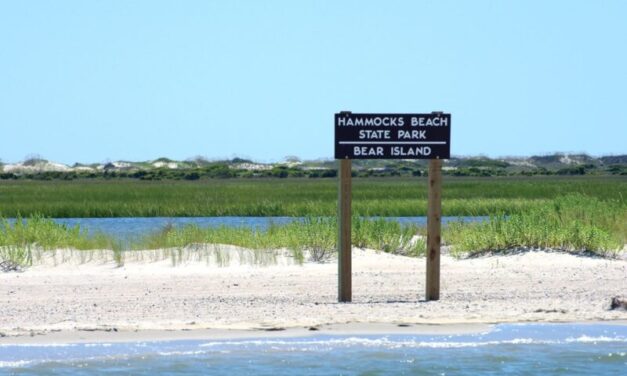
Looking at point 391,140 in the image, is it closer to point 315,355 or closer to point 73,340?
point 315,355

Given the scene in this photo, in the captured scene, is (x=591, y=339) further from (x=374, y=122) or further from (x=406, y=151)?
(x=374, y=122)

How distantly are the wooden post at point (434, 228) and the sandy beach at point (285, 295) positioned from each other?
14.6 inches

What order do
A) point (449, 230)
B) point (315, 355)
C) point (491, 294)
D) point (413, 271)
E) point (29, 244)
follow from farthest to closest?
point (449, 230) → point (29, 244) → point (413, 271) → point (491, 294) → point (315, 355)

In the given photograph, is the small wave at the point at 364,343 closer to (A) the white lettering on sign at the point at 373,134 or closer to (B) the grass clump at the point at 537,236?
(A) the white lettering on sign at the point at 373,134

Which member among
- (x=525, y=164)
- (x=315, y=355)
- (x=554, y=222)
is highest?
(x=525, y=164)

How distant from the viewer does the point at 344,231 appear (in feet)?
51.0

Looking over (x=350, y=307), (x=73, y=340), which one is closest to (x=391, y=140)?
(x=350, y=307)

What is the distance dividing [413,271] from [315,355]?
712cm

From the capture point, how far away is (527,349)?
42.9ft

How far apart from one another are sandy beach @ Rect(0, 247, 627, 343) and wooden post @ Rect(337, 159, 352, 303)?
0.25m

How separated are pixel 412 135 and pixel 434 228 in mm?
1220

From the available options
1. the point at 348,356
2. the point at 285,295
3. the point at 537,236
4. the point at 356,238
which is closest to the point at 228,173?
the point at 356,238

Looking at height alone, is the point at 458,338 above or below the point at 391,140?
below

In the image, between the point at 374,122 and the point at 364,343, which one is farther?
the point at 374,122
